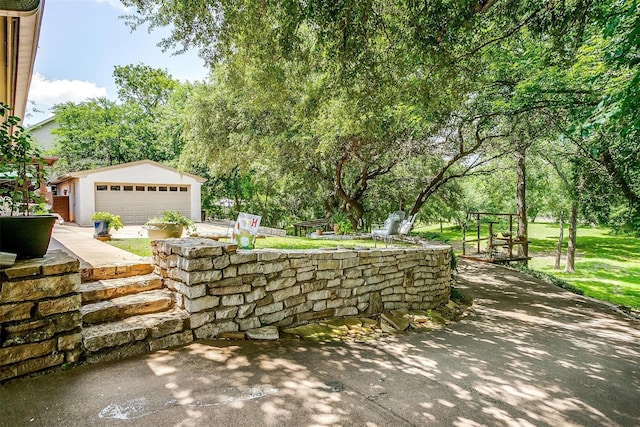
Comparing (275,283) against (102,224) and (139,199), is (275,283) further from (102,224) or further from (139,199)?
(139,199)

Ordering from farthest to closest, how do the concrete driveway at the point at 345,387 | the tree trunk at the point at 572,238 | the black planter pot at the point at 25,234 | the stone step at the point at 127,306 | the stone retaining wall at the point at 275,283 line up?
the tree trunk at the point at 572,238
the stone retaining wall at the point at 275,283
the stone step at the point at 127,306
the black planter pot at the point at 25,234
the concrete driveway at the point at 345,387

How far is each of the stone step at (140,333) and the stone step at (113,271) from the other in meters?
0.89

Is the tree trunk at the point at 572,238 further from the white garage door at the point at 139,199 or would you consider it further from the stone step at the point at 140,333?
the white garage door at the point at 139,199

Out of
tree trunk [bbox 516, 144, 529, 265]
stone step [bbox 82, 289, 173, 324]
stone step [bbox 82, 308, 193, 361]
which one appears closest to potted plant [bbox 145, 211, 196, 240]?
stone step [bbox 82, 289, 173, 324]

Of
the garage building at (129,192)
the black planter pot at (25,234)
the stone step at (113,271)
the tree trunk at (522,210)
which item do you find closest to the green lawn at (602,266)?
the tree trunk at (522,210)

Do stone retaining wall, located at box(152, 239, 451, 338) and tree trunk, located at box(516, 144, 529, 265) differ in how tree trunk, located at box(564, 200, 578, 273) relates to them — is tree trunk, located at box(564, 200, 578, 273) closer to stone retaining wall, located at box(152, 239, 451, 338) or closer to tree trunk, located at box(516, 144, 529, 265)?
tree trunk, located at box(516, 144, 529, 265)

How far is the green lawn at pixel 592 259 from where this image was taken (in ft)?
25.4

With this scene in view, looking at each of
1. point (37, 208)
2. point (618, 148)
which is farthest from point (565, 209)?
point (37, 208)

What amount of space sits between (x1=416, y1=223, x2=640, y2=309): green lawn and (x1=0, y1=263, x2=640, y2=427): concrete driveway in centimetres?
892

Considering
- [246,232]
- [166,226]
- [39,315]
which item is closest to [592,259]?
[246,232]

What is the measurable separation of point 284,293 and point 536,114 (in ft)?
23.1

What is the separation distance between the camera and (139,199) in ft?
48.1

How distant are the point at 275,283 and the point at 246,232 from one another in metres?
1.05

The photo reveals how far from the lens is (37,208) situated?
349 cm
